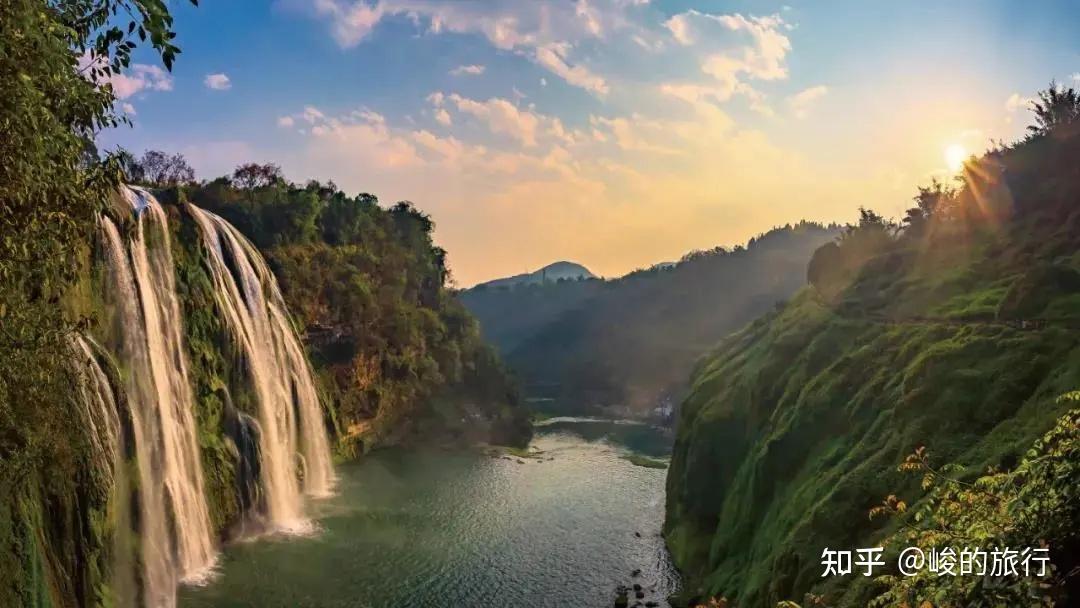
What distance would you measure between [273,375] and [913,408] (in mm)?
39600

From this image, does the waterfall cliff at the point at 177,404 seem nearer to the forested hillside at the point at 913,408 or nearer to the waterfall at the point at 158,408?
the waterfall at the point at 158,408

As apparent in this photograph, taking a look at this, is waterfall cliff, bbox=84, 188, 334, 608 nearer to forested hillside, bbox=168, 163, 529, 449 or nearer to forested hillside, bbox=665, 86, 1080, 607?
forested hillside, bbox=168, 163, 529, 449

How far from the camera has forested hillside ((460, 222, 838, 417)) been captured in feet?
439

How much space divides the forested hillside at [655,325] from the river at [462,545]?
61062mm

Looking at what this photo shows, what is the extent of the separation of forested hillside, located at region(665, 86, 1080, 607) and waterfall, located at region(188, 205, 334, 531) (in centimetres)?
2519

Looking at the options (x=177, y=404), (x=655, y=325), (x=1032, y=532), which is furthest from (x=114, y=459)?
(x=655, y=325)

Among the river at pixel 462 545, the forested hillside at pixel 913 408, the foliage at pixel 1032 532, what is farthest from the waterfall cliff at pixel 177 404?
the foliage at pixel 1032 532

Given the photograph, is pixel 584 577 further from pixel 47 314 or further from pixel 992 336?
pixel 47 314

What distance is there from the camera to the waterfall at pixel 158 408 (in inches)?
1140

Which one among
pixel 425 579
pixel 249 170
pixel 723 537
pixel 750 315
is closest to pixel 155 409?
pixel 425 579

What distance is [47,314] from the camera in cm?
1007

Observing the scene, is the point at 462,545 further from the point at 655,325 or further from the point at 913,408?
the point at 655,325

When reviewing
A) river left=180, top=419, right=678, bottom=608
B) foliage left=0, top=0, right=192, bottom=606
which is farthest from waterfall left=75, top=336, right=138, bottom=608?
foliage left=0, top=0, right=192, bottom=606

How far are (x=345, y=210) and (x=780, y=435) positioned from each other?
59.6 m
